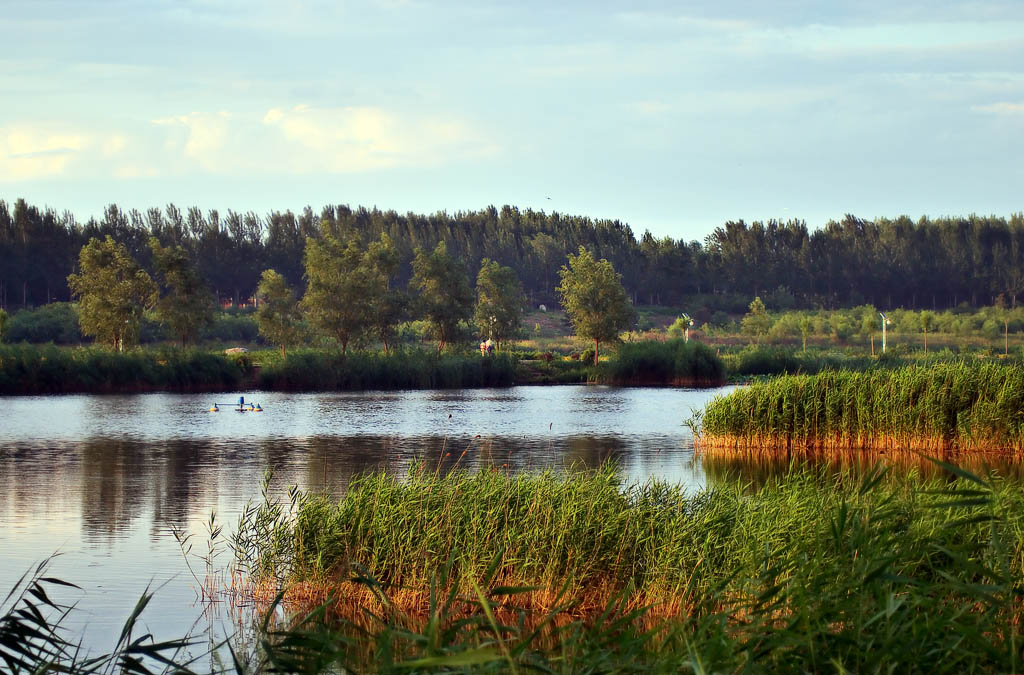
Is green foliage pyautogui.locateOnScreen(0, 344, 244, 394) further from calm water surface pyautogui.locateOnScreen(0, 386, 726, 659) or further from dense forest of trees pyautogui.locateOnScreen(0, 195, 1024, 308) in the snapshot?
dense forest of trees pyautogui.locateOnScreen(0, 195, 1024, 308)

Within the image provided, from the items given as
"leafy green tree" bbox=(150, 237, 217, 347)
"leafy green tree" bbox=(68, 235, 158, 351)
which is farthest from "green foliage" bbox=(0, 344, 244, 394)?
"leafy green tree" bbox=(150, 237, 217, 347)

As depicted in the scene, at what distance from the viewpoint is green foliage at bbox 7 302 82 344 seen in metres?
71.9

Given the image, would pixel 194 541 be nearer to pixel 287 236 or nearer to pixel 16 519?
pixel 16 519

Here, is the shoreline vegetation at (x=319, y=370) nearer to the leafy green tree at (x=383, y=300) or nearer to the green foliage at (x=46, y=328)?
the leafy green tree at (x=383, y=300)

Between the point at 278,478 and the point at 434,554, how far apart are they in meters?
10.7

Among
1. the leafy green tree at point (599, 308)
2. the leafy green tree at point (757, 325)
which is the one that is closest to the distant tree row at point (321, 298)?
the leafy green tree at point (599, 308)

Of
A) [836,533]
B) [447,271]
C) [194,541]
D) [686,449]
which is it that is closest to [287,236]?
[447,271]

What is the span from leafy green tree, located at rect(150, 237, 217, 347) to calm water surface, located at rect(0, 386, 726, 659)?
30.8 feet

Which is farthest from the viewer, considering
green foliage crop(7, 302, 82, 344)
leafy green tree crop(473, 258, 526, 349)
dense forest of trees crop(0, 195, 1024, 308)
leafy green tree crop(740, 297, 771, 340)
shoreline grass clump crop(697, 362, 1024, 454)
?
dense forest of trees crop(0, 195, 1024, 308)

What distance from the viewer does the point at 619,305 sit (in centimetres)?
6788

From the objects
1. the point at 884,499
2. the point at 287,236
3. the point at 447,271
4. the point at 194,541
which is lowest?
the point at 194,541

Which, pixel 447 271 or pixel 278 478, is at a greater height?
pixel 447 271

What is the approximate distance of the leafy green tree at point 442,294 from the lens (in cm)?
6488

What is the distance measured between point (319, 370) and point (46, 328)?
2897 centimetres
